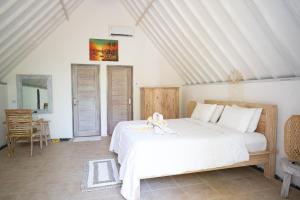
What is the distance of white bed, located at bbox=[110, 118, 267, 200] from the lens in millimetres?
2145

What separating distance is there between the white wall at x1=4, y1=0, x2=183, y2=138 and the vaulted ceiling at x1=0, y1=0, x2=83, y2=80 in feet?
1.42

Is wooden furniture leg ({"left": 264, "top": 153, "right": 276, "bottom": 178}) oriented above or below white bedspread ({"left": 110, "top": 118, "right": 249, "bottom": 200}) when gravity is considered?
below

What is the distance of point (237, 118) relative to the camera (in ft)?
9.48

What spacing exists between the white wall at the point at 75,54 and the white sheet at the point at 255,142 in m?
3.32

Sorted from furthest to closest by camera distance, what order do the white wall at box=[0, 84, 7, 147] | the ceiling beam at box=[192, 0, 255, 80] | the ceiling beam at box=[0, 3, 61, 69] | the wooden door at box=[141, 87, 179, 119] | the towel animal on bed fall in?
the wooden door at box=[141, 87, 179, 119] → the white wall at box=[0, 84, 7, 147] → the ceiling beam at box=[0, 3, 61, 69] → the ceiling beam at box=[192, 0, 255, 80] → the towel animal on bed

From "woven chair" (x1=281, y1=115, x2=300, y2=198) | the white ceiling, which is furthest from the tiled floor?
the white ceiling

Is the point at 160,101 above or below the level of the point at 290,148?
above

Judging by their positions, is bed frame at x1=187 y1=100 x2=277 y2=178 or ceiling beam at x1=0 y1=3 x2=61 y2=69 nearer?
bed frame at x1=187 y1=100 x2=277 y2=178

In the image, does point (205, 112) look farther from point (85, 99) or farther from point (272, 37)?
point (85, 99)

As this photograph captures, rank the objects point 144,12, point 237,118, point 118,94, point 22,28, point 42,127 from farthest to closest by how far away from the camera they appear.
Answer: point 118,94, point 144,12, point 42,127, point 22,28, point 237,118

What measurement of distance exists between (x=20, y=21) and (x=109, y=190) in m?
2.84

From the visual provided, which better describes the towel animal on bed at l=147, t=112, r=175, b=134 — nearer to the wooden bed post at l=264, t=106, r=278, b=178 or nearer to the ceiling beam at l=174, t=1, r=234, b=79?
the wooden bed post at l=264, t=106, r=278, b=178

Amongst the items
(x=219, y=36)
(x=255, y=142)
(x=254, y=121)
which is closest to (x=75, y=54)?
(x=219, y=36)

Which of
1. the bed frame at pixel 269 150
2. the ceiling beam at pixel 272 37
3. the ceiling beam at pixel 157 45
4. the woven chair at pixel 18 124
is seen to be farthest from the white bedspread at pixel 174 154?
the ceiling beam at pixel 157 45
